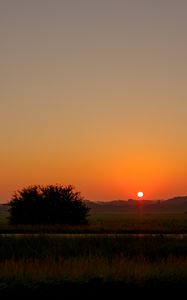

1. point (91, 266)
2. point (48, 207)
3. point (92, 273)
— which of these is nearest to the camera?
point (92, 273)

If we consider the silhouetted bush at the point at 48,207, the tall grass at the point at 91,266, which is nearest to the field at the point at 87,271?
the tall grass at the point at 91,266

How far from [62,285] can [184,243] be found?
13.3 metres

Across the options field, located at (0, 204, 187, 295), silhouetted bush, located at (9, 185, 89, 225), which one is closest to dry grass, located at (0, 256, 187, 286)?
field, located at (0, 204, 187, 295)

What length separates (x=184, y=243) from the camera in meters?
27.9

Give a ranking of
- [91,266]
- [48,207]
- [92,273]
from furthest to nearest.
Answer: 1. [48,207]
2. [91,266]
3. [92,273]

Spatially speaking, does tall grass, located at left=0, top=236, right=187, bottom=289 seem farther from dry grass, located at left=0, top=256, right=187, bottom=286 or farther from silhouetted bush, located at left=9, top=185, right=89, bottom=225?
silhouetted bush, located at left=9, top=185, right=89, bottom=225

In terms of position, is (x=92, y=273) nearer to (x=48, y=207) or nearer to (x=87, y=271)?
(x=87, y=271)

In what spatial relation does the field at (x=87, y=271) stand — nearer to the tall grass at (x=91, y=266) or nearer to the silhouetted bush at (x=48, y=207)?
the tall grass at (x=91, y=266)

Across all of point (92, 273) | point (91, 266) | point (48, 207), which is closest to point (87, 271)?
point (92, 273)

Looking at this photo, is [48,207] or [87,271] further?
[48,207]

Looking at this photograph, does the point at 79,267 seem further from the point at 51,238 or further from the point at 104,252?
the point at 51,238

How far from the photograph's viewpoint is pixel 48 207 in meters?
50.1

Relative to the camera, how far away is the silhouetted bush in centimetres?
5009

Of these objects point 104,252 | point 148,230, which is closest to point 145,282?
point 104,252
